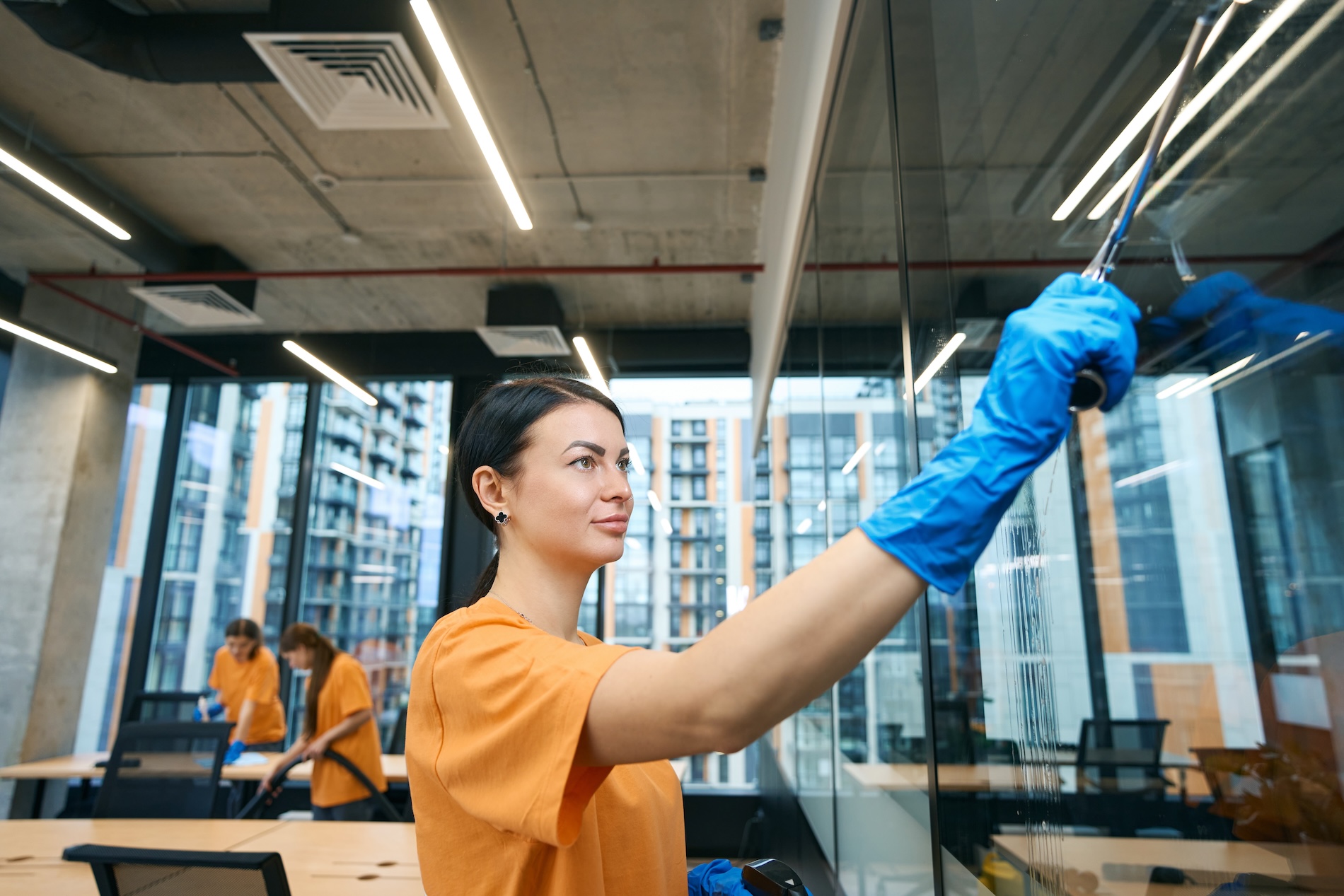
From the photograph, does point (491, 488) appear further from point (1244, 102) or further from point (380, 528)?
point (380, 528)

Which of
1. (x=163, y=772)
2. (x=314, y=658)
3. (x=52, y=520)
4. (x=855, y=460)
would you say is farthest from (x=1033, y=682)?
(x=52, y=520)

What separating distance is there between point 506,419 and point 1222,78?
86 centimetres

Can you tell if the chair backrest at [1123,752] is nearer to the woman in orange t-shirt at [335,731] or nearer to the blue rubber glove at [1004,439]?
the blue rubber glove at [1004,439]

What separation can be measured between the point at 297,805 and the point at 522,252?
4618mm

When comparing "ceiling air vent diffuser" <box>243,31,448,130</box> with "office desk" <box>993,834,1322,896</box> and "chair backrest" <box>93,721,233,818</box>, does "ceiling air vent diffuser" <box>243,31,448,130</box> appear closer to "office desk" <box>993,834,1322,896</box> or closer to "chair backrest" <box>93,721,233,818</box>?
"chair backrest" <box>93,721,233,818</box>

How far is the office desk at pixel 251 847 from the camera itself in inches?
96.0

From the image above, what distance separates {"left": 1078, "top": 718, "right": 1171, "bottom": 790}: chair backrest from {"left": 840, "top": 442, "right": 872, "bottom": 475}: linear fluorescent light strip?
0.88 m

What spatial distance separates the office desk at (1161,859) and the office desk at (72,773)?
416 cm

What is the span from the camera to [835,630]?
60cm

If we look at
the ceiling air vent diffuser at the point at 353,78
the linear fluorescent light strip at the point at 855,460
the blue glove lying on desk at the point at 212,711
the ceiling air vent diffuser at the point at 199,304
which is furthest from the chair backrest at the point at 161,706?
the linear fluorescent light strip at the point at 855,460

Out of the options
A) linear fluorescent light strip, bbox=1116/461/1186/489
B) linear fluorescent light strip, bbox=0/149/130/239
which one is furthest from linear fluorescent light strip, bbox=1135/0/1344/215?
linear fluorescent light strip, bbox=0/149/130/239

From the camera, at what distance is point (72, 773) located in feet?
15.7

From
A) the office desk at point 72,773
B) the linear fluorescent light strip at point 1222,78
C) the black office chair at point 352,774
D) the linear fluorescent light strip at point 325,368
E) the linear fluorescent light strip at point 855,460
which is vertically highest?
the linear fluorescent light strip at point 325,368

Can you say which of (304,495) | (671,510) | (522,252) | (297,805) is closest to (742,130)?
(522,252)
